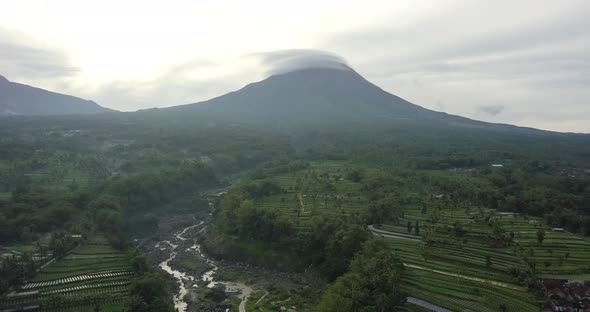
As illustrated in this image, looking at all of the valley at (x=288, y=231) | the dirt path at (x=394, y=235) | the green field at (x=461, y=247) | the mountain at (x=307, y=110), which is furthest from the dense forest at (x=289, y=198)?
the mountain at (x=307, y=110)

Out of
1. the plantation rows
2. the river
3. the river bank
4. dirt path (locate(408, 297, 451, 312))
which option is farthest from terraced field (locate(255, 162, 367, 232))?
the plantation rows

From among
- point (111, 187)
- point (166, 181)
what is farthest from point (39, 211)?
point (166, 181)

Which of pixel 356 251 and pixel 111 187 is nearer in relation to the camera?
pixel 356 251

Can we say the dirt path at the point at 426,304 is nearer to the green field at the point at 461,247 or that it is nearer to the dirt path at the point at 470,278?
the green field at the point at 461,247

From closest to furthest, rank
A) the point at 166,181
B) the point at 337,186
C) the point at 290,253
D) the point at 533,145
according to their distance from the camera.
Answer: the point at 290,253
the point at 337,186
the point at 166,181
the point at 533,145

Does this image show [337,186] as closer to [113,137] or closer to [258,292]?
[258,292]

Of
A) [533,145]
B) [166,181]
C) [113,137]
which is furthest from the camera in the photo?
[533,145]

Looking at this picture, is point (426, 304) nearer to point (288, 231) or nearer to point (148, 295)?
point (288, 231)

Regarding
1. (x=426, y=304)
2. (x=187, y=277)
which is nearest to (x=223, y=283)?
(x=187, y=277)

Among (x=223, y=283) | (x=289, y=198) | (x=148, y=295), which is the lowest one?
(x=223, y=283)
